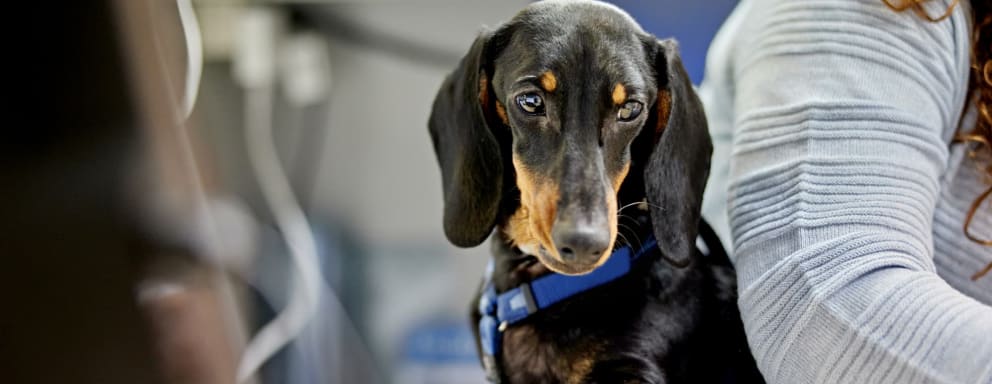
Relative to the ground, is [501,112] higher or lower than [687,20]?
higher

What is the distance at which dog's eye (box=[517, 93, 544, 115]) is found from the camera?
0.74m

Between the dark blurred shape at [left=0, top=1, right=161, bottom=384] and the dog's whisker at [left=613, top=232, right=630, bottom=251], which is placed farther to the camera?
the dog's whisker at [left=613, top=232, right=630, bottom=251]

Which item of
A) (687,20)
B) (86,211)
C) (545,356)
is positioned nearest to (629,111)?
(545,356)

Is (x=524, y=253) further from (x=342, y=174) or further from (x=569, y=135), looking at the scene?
(x=342, y=174)

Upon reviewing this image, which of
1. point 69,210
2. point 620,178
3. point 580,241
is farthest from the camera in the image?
point 620,178

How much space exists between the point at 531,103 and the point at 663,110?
0.13 metres

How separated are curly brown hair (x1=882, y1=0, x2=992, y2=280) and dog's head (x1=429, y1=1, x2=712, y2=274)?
23cm

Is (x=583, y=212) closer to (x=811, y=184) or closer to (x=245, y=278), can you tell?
(x=811, y=184)

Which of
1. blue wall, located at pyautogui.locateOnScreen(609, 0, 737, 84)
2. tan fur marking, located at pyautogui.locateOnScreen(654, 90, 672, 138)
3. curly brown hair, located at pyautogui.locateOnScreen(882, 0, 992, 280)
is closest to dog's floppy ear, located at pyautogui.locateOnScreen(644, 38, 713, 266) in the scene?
tan fur marking, located at pyautogui.locateOnScreen(654, 90, 672, 138)

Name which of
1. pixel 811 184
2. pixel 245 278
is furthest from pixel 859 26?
pixel 245 278

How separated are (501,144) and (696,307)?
243mm

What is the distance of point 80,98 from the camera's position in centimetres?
32

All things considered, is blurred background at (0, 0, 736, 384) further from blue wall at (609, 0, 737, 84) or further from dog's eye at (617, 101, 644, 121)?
dog's eye at (617, 101, 644, 121)

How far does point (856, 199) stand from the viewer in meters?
0.70
